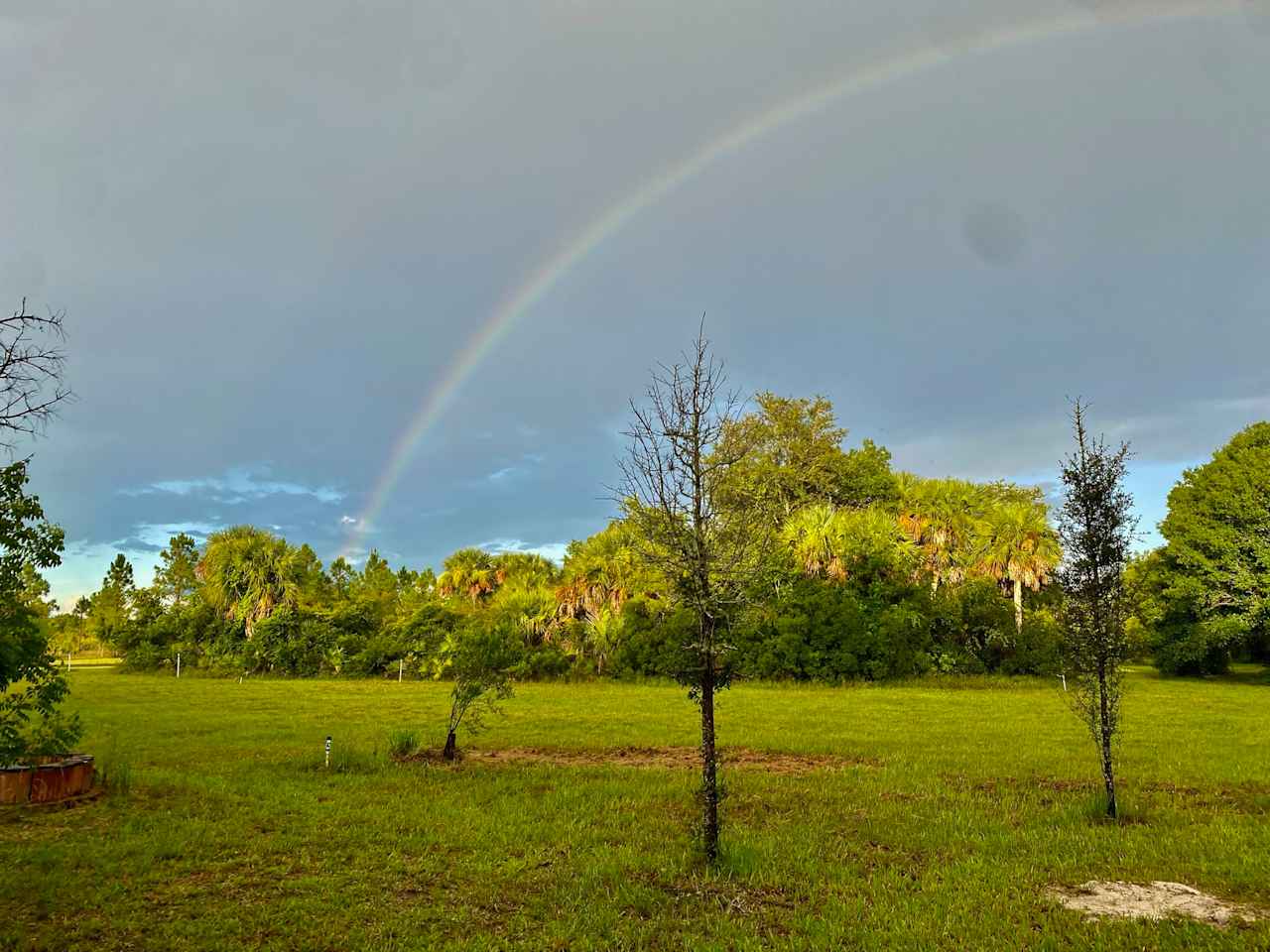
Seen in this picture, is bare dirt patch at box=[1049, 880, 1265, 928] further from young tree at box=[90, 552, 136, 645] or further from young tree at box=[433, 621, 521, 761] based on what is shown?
Answer: young tree at box=[90, 552, 136, 645]

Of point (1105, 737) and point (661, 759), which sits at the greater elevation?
point (1105, 737)

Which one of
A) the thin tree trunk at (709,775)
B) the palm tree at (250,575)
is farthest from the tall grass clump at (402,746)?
the palm tree at (250,575)

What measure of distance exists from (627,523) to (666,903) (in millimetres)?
4678

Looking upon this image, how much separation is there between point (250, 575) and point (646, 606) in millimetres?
30563

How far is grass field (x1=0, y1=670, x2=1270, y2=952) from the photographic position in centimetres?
777

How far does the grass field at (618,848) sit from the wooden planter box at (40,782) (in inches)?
26.6

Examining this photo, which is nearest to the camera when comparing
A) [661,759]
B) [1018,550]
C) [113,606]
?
[661,759]

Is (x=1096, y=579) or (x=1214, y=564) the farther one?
(x=1214, y=564)

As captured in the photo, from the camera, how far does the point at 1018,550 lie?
4856 centimetres

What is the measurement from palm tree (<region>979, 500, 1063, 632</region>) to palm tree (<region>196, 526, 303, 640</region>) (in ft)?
161

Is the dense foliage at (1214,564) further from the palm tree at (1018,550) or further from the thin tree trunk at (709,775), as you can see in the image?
the thin tree trunk at (709,775)

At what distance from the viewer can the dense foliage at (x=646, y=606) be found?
1692 inches

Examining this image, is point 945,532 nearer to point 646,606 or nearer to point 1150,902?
point 646,606

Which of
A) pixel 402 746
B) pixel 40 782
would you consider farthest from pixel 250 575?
pixel 40 782
